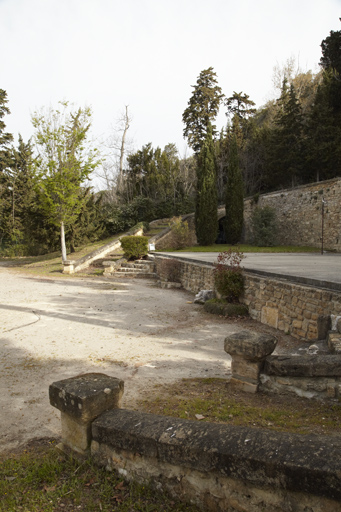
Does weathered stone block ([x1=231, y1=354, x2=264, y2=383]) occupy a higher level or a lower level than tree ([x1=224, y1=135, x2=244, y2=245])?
lower

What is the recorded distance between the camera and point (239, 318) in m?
7.49

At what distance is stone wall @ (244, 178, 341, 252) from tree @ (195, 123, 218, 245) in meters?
4.19

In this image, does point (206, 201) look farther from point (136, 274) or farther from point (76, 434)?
point (76, 434)

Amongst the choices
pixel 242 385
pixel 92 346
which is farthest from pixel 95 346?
pixel 242 385

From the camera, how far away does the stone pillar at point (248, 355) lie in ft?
11.5

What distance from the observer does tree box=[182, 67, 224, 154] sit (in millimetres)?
32656

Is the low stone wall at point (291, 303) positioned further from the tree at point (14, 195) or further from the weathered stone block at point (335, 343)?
the tree at point (14, 195)

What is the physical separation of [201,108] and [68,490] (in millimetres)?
34484

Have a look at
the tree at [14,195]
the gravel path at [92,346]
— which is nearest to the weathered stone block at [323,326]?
A: the gravel path at [92,346]

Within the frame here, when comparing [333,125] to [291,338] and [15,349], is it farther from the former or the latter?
[15,349]

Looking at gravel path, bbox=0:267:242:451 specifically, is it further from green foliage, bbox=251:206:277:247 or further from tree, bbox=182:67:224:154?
tree, bbox=182:67:224:154

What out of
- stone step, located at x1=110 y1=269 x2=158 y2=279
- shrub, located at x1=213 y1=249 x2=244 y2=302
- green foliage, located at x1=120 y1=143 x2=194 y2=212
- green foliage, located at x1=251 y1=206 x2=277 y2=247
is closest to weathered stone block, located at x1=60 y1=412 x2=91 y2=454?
shrub, located at x1=213 y1=249 x2=244 y2=302

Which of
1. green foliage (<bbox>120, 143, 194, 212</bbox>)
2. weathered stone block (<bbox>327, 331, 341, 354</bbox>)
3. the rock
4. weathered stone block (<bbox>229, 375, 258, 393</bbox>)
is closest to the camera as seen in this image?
weathered stone block (<bbox>229, 375, 258, 393</bbox>)

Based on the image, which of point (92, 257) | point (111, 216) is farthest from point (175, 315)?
point (111, 216)
